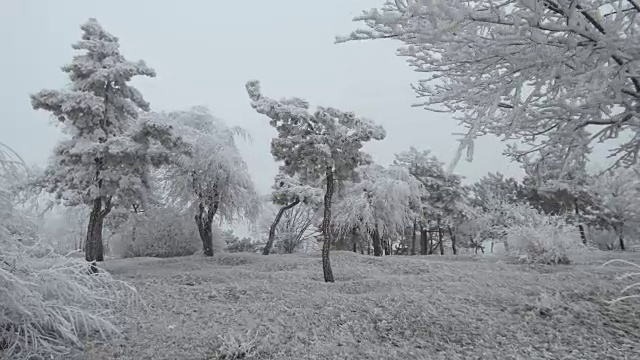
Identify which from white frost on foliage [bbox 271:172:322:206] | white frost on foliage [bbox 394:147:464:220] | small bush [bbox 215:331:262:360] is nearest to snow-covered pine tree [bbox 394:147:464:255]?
white frost on foliage [bbox 394:147:464:220]

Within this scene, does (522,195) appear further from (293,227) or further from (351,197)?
(293,227)

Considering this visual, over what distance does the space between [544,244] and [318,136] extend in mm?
7262

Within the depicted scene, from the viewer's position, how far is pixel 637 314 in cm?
547

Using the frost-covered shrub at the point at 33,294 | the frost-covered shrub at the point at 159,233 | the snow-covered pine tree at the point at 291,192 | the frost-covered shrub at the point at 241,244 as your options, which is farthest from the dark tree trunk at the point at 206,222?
the frost-covered shrub at the point at 33,294

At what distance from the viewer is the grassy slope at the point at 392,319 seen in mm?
4422

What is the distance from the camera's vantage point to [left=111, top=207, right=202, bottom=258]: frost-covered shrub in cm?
1552

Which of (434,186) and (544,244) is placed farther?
(434,186)

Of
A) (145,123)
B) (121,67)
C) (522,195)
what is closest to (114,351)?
(145,123)

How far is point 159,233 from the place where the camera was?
15.8m

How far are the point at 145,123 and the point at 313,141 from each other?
373 centimetres

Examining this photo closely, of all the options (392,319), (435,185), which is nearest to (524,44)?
(392,319)

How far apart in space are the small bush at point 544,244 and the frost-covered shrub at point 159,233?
11333mm

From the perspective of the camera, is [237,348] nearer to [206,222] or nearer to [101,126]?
[101,126]

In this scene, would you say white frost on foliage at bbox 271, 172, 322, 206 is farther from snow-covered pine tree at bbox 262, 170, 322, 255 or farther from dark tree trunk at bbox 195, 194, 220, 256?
dark tree trunk at bbox 195, 194, 220, 256
